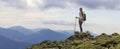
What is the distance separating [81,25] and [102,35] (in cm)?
487

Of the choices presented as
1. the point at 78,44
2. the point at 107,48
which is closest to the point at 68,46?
the point at 78,44

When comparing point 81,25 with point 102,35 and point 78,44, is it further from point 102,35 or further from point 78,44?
point 78,44

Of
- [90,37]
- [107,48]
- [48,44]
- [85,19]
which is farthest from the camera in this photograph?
[85,19]

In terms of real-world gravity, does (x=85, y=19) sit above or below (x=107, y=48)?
above

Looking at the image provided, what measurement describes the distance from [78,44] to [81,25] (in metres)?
10.2

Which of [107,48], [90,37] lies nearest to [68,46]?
[107,48]

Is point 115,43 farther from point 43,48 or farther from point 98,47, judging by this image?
point 43,48

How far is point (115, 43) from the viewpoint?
1310 inches

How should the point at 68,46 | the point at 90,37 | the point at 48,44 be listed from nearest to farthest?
1. the point at 68,46
2. the point at 48,44
3. the point at 90,37

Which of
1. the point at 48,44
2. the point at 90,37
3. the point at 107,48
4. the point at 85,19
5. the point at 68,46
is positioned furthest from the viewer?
the point at 85,19

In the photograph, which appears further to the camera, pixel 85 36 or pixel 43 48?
pixel 85 36

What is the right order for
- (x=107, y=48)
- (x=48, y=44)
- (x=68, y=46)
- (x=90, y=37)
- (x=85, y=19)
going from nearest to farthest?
(x=107, y=48), (x=68, y=46), (x=48, y=44), (x=90, y=37), (x=85, y=19)

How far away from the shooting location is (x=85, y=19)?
43250 mm

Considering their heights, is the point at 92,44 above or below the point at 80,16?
below
